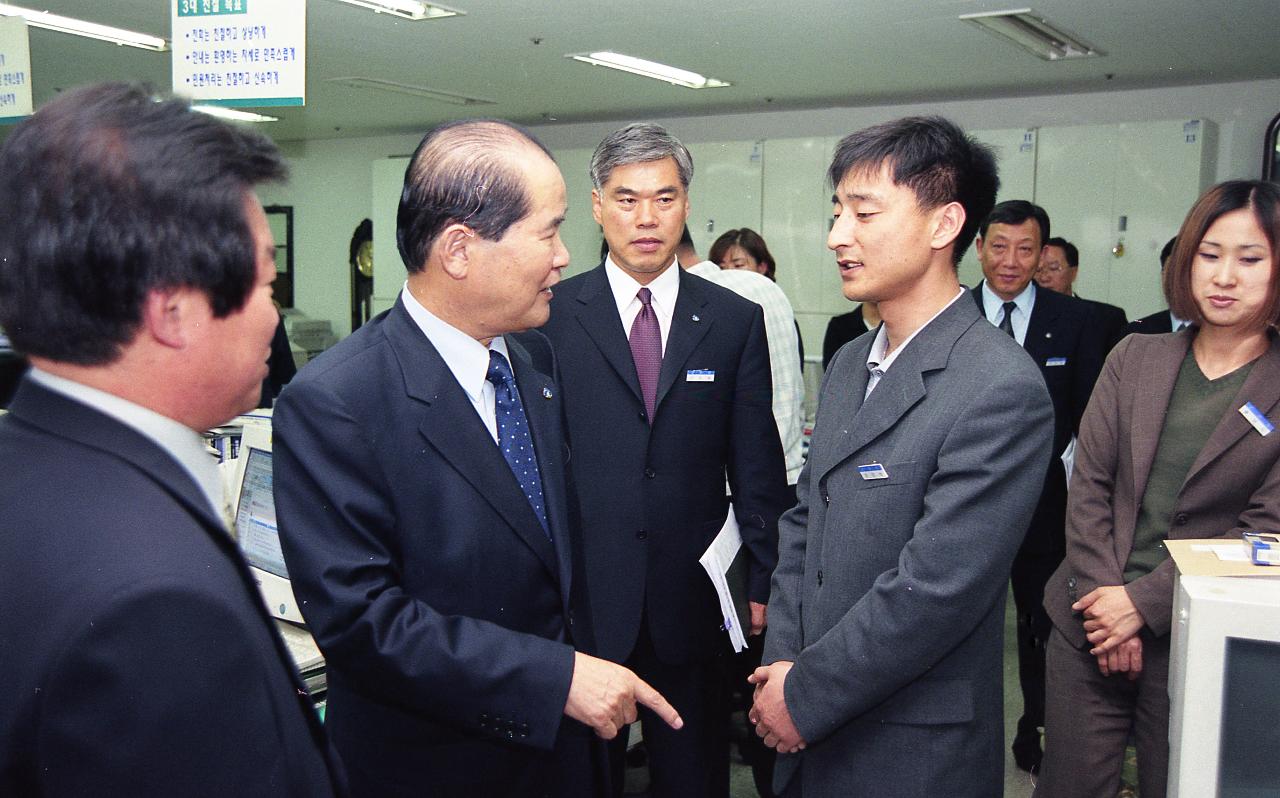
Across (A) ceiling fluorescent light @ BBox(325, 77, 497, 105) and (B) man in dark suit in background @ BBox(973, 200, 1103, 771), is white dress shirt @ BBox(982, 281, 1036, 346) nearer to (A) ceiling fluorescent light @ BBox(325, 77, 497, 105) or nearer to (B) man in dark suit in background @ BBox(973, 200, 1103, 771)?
(B) man in dark suit in background @ BBox(973, 200, 1103, 771)

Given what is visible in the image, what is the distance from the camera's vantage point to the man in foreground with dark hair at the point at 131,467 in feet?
2.03

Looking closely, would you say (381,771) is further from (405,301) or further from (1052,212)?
(1052,212)

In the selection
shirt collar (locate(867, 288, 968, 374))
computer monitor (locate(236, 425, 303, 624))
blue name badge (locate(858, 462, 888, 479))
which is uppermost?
shirt collar (locate(867, 288, 968, 374))

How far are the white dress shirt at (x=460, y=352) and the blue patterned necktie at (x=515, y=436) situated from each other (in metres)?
0.02

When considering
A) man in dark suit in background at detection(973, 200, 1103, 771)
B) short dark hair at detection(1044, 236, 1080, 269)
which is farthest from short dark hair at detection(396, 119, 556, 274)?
short dark hair at detection(1044, 236, 1080, 269)

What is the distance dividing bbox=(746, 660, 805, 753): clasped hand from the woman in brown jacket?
68 centimetres

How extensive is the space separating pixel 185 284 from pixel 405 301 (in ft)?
2.22

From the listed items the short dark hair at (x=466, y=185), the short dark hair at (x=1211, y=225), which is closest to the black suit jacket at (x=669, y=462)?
the short dark hair at (x=466, y=185)

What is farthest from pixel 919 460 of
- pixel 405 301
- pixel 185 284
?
pixel 185 284

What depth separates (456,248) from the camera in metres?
1.36

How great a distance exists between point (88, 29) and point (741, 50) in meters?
3.95

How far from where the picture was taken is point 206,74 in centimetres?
217

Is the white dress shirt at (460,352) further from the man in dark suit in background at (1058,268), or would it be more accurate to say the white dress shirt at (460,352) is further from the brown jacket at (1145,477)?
the man in dark suit in background at (1058,268)

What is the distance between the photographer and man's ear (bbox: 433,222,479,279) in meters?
1.35
